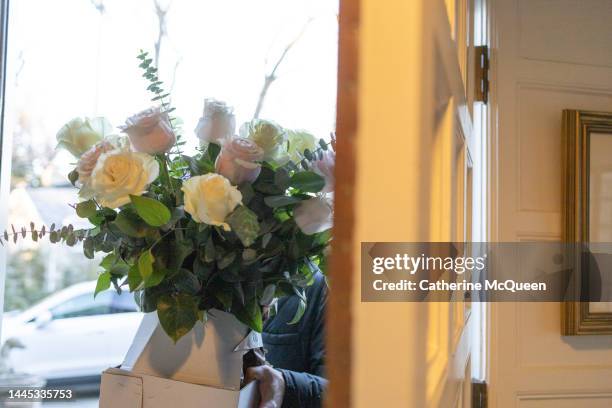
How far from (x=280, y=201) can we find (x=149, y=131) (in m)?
0.19

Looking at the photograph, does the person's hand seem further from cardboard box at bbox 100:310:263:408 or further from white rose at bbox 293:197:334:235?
white rose at bbox 293:197:334:235

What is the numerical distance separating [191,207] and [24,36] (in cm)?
135

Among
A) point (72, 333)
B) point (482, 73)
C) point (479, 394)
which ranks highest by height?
point (482, 73)

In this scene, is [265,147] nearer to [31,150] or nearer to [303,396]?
[303,396]

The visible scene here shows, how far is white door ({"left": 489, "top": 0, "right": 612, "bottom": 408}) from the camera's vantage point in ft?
5.46

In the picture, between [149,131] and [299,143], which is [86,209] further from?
[299,143]

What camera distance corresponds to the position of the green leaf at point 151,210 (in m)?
0.74

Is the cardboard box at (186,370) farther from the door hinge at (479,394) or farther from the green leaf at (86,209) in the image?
the door hinge at (479,394)

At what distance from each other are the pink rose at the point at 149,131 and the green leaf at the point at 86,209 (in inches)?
3.7

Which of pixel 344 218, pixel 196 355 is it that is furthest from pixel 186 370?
pixel 344 218

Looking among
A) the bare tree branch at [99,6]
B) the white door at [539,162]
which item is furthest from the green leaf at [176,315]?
the bare tree branch at [99,6]

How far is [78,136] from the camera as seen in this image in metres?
0.83

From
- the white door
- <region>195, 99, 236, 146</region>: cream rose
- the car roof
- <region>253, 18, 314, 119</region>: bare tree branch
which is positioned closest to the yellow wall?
<region>195, 99, 236, 146</region>: cream rose

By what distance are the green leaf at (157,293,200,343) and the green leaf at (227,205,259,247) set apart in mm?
115
